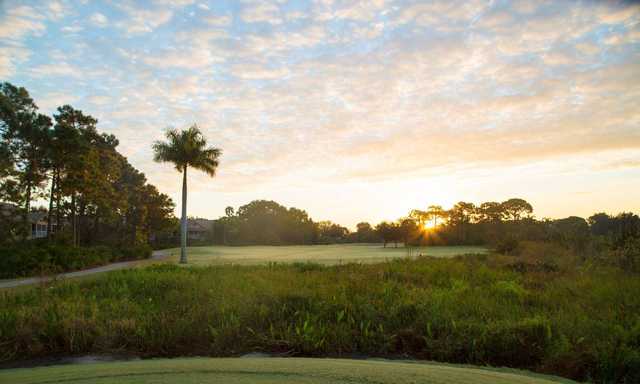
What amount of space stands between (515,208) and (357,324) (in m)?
72.2

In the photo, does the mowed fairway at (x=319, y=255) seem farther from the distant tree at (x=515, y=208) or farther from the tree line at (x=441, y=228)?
the distant tree at (x=515, y=208)

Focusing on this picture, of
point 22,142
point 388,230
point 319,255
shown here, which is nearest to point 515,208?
point 388,230

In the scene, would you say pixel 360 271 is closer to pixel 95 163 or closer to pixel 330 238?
pixel 95 163

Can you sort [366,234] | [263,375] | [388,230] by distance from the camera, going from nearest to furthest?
[263,375] < [388,230] < [366,234]

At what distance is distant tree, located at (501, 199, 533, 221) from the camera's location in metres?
70.8

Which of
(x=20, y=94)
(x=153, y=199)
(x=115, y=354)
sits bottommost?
(x=115, y=354)

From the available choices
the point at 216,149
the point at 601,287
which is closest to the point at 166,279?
the point at 601,287

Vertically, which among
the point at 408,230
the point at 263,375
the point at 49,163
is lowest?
the point at 263,375

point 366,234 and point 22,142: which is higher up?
point 22,142

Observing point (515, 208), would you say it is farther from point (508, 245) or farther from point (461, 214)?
point (508, 245)

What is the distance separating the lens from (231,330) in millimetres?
7492

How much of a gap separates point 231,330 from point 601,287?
9.30 metres

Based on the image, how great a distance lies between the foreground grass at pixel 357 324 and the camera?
6.53m

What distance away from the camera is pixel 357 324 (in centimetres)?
782
